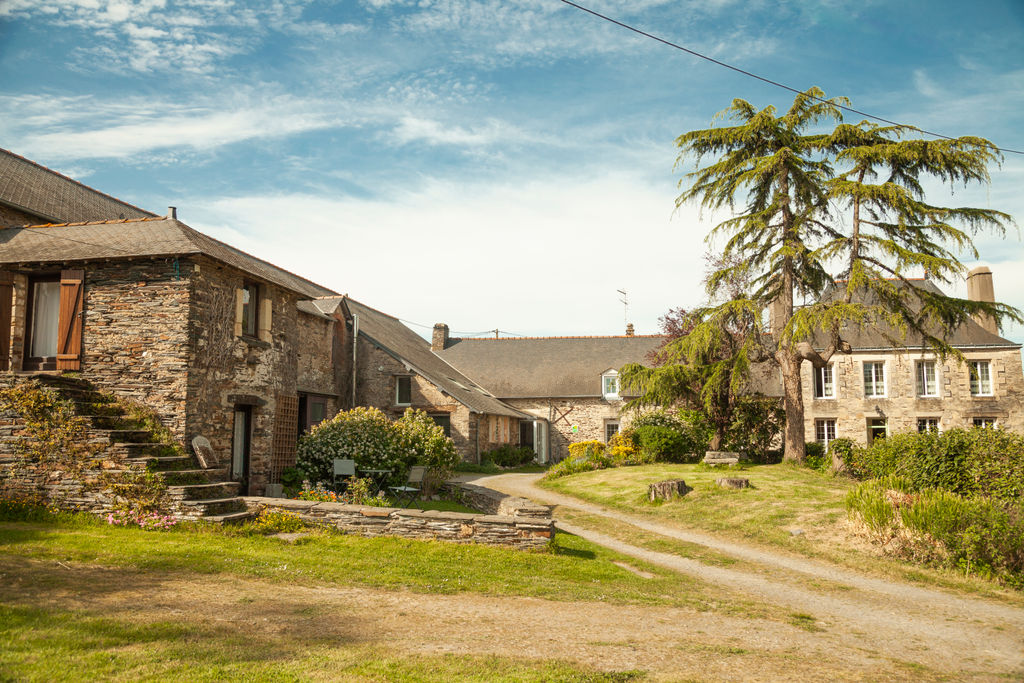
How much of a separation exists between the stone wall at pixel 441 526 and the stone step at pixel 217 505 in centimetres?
116

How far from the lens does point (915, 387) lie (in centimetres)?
2844

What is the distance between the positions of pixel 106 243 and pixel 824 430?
88.2 feet

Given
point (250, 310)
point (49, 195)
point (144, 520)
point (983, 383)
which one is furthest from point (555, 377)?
point (144, 520)

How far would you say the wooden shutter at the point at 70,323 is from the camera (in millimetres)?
12719

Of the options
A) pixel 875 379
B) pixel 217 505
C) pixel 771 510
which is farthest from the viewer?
pixel 875 379

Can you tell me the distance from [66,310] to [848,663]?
13500mm

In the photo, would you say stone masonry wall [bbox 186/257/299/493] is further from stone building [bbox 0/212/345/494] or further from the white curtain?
the white curtain

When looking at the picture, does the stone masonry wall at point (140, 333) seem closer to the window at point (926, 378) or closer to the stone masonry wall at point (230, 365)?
the stone masonry wall at point (230, 365)

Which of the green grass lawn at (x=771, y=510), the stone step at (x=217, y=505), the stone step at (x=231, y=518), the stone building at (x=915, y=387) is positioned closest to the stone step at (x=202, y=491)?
the stone step at (x=217, y=505)

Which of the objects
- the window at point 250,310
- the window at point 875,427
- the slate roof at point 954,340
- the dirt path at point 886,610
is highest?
the slate roof at point 954,340

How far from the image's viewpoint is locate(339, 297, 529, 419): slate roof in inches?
1027

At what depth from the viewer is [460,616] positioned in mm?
6938

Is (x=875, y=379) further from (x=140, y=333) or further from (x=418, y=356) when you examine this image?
(x=140, y=333)

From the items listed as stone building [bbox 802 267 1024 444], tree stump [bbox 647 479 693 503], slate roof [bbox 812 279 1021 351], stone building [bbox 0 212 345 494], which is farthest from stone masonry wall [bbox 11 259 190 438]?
stone building [bbox 802 267 1024 444]
